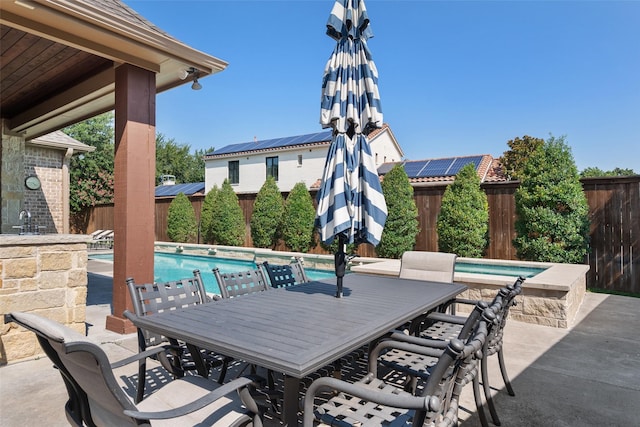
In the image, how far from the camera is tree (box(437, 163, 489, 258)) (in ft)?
29.1

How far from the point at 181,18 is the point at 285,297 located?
40.1 feet

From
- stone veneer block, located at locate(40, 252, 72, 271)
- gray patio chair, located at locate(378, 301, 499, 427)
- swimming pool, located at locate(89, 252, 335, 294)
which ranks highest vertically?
stone veneer block, located at locate(40, 252, 72, 271)

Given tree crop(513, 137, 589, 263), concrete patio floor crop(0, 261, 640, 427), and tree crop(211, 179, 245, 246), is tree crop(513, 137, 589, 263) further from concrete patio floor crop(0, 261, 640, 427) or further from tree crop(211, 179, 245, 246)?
tree crop(211, 179, 245, 246)

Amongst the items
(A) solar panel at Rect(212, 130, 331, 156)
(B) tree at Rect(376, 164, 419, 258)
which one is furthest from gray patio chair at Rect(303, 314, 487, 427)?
(A) solar panel at Rect(212, 130, 331, 156)

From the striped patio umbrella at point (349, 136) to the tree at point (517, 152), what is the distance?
67.2 feet

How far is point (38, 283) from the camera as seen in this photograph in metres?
3.61

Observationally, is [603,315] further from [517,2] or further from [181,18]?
[181,18]

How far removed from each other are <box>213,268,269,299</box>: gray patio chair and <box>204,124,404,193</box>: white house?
46.1 feet

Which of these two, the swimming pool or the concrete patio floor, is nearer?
the concrete patio floor

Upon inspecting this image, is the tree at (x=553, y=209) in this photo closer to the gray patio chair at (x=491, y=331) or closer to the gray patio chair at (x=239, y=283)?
the gray patio chair at (x=491, y=331)

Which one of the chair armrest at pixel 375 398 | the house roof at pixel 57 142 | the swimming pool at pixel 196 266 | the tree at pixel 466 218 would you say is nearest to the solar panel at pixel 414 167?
the tree at pixel 466 218

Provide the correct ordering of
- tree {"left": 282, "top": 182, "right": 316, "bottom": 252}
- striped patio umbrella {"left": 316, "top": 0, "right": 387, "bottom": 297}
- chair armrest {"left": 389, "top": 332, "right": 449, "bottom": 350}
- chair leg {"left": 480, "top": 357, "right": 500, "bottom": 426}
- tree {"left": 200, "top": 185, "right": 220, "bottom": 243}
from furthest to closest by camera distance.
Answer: tree {"left": 200, "top": 185, "right": 220, "bottom": 243}, tree {"left": 282, "top": 182, "right": 316, "bottom": 252}, striped patio umbrella {"left": 316, "top": 0, "right": 387, "bottom": 297}, chair leg {"left": 480, "top": 357, "right": 500, "bottom": 426}, chair armrest {"left": 389, "top": 332, "right": 449, "bottom": 350}

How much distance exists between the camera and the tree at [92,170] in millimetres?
19453

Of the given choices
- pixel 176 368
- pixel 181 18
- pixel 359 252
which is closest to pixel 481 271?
pixel 359 252
